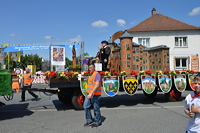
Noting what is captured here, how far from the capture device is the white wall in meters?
25.9

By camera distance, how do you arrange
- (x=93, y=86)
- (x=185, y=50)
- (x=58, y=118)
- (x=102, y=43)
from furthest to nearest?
1. (x=185, y=50)
2. (x=102, y=43)
3. (x=58, y=118)
4. (x=93, y=86)

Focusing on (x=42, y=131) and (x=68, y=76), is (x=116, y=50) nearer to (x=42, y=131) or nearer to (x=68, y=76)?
(x=68, y=76)

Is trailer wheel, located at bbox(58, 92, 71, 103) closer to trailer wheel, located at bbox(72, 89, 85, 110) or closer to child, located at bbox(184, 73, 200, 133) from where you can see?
trailer wheel, located at bbox(72, 89, 85, 110)

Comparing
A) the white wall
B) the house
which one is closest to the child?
the house

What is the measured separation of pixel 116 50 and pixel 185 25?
2063cm

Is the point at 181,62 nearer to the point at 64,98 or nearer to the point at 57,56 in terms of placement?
the point at 57,56

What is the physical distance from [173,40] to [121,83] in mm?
20901

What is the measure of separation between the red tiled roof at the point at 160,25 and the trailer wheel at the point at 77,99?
2029 centimetres

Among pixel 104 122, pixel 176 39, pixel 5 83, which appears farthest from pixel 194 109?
pixel 176 39

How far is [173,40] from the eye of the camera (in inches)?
1022

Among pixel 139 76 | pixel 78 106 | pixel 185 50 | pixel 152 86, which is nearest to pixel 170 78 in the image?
pixel 152 86

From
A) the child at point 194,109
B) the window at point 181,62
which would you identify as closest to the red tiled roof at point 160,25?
the window at point 181,62

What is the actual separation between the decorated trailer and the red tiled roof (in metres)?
18.5

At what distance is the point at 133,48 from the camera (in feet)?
32.1
